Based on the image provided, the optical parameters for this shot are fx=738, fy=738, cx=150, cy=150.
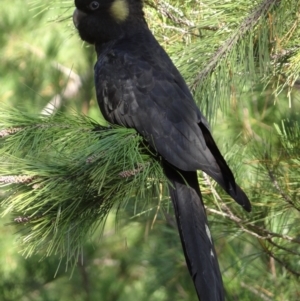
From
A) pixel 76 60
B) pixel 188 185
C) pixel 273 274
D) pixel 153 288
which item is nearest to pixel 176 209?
pixel 188 185

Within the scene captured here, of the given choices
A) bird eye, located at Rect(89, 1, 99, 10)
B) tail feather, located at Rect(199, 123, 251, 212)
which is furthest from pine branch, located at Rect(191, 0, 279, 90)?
bird eye, located at Rect(89, 1, 99, 10)

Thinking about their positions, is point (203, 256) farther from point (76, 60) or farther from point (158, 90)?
point (76, 60)

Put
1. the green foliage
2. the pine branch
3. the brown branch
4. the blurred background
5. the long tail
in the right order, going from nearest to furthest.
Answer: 1. the green foliage
2. the long tail
3. the pine branch
4. the blurred background
5. the brown branch

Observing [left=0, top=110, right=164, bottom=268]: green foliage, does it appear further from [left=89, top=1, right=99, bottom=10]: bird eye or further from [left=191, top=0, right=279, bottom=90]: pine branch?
[left=89, top=1, right=99, bottom=10]: bird eye

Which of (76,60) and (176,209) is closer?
(176,209)

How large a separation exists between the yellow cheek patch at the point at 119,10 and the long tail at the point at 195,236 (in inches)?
34.5

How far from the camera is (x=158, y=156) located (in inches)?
90.3

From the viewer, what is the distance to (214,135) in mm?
4148

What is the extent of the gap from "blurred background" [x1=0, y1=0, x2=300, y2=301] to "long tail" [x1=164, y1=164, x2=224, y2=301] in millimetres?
140

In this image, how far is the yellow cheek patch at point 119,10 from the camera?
2.99m

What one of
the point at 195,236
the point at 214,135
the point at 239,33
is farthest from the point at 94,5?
the point at 214,135

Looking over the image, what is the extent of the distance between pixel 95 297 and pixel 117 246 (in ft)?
1.59

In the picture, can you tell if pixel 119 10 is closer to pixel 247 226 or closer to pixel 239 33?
pixel 239 33

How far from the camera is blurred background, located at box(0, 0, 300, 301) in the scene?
2.52m
